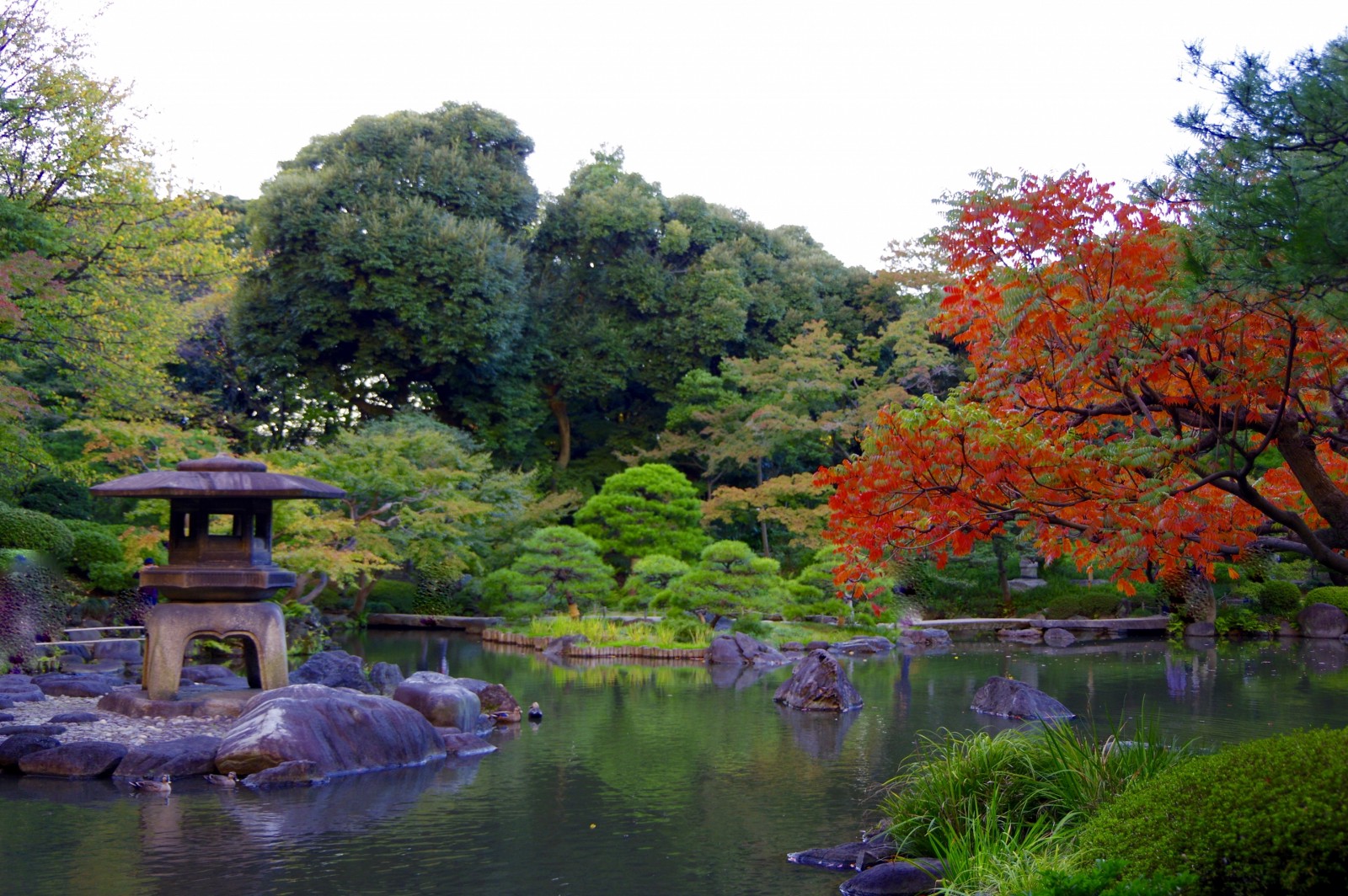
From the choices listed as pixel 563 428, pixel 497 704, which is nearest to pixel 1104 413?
pixel 497 704

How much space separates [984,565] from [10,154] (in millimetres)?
18347

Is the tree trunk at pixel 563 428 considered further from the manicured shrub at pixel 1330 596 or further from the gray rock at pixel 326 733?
the gray rock at pixel 326 733

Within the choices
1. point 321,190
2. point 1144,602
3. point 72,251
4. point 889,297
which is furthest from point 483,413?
point 1144,602

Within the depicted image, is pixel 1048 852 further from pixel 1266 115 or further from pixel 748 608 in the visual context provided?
pixel 748 608

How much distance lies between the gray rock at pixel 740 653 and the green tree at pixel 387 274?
1013 cm

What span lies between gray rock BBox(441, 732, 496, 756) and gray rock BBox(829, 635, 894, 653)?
8.79 metres

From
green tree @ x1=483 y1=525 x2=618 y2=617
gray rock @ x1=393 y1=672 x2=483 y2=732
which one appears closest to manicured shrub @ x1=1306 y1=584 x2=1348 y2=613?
green tree @ x1=483 y1=525 x2=618 y2=617

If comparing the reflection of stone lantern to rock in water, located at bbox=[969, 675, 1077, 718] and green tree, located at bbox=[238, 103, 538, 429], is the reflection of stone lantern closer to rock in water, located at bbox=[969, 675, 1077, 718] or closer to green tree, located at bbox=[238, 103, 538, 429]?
rock in water, located at bbox=[969, 675, 1077, 718]

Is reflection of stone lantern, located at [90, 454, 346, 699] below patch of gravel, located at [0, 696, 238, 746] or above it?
above

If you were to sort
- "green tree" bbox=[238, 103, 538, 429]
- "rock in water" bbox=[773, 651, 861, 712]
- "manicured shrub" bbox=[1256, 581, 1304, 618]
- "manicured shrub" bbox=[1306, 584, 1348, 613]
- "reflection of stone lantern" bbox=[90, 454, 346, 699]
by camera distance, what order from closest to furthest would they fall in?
"reflection of stone lantern" bbox=[90, 454, 346, 699] → "rock in water" bbox=[773, 651, 861, 712] → "manicured shrub" bbox=[1306, 584, 1348, 613] → "manicured shrub" bbox=[1256, 581, 1304, 618] → "green tree" bbox=[238, 103, 538, 429]

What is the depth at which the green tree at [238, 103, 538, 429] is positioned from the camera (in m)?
22.6

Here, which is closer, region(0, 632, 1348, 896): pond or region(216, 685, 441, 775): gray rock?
region(0, 632, 1348, 896): pond

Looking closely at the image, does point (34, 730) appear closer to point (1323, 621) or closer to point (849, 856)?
point (849, 856)

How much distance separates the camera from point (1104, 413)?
4.87 m
